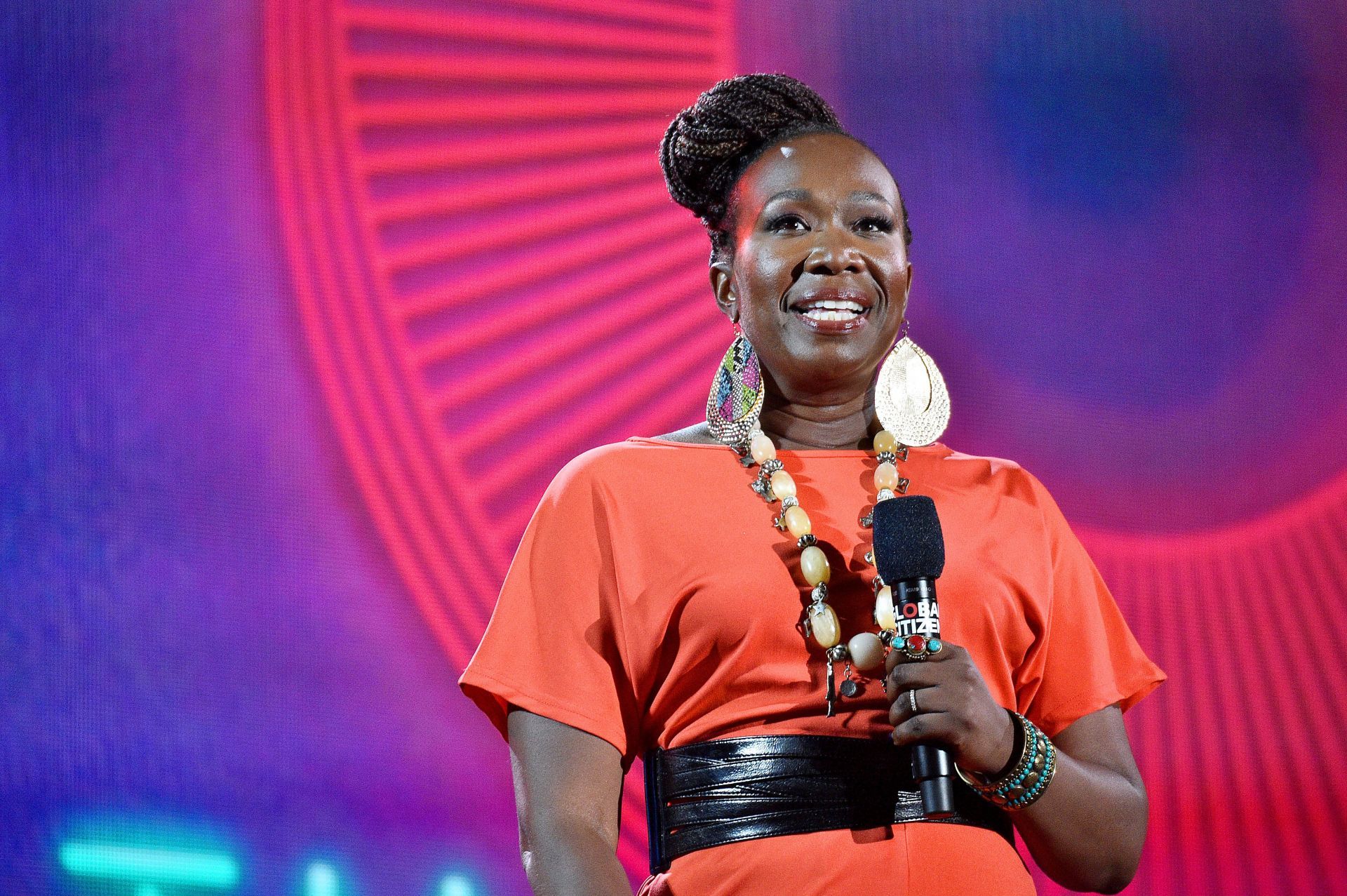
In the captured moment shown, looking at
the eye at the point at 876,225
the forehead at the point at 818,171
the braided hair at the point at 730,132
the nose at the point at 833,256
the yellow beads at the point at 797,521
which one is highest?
the braided hair at the point at 730,132

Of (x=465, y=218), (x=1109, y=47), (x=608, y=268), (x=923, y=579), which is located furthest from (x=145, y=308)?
(x=1109, y=47)

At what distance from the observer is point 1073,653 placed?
1621 mm

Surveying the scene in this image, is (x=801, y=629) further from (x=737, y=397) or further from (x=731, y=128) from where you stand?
(x=731, y=128)

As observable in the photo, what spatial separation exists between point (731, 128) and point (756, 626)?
0.65 metres

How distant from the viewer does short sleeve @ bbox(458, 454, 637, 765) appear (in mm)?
1463

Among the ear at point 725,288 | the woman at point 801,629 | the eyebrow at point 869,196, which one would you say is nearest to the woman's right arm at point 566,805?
the woman at point 801,629

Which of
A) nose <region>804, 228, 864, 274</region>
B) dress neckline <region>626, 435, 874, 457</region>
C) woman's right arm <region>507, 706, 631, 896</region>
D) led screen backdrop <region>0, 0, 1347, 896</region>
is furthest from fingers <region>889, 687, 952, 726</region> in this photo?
led screen backdrop <region>0, 0, 1347, 896</region>

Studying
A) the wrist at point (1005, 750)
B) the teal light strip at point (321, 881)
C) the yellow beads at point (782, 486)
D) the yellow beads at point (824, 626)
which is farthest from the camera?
the teal light strip at point (321, 881)

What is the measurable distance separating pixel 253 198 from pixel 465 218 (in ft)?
1.19

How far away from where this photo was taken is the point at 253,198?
2465 millimetres

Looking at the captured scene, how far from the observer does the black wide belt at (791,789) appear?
1396mm

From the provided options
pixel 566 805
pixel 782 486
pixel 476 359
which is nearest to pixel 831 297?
pixel 782 486

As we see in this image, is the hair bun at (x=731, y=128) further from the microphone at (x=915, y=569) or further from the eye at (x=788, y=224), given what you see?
the microphone at (x=915, y=569)

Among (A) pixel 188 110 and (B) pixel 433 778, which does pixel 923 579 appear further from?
(A) pixel 188 110
